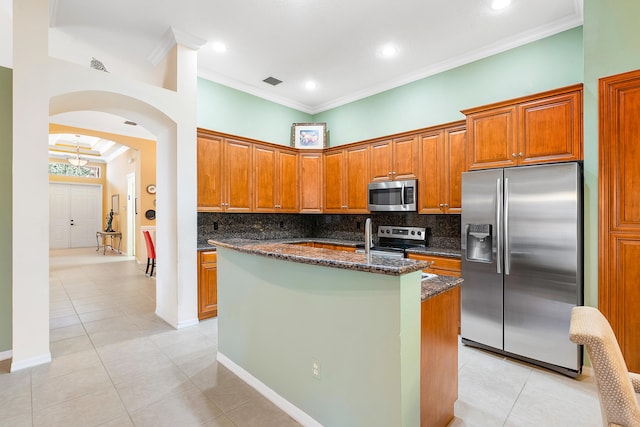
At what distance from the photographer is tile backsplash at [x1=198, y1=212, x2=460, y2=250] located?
403 cm

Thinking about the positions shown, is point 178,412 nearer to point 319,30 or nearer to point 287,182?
point 287,182

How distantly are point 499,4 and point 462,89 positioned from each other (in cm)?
110

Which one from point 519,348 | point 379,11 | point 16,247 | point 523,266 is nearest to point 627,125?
point 523,266

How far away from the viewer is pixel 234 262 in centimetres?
250

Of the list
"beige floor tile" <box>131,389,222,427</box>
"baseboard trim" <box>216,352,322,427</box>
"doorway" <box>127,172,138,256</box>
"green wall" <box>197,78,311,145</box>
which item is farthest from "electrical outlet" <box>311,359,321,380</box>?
"doorway" <box>127,172,138,256</box>

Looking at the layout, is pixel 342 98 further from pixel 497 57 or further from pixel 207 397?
pixel 207 397

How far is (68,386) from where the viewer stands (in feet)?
7.66

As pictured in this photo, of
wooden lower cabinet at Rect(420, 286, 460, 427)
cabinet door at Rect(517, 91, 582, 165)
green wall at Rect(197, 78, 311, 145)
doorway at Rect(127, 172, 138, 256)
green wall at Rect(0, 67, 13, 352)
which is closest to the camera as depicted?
wooden lower cabinet at Rect(420, 286, 460, 427)

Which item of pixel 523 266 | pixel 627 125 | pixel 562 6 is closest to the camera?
pixel 627 125

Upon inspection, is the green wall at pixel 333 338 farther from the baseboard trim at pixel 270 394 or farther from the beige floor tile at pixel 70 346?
the beige floor tile at pixel 70 346

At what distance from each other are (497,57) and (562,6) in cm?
74

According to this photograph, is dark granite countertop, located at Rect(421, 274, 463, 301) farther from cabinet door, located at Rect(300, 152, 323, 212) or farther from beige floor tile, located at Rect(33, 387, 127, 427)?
cabinet door, located at Rect(300, 152, 323, 212)

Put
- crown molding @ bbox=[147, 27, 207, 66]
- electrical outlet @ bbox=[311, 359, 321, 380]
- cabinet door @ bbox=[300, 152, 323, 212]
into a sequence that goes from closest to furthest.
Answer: electrical outlet @ bbox=[311, 359, 321, 380], crown molding @ bbox=[147, 27, 207, 66], cabinet door @ bbox=[300, 152, 323, 212]

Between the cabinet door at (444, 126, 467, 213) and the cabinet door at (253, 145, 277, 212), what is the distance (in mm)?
2516
